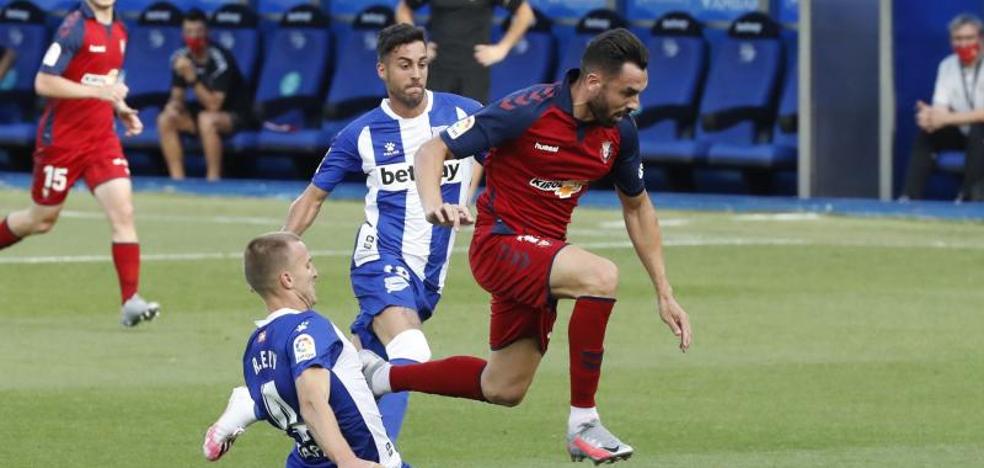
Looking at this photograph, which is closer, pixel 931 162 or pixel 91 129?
pixel 91 129

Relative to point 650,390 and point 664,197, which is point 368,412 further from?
point 664,197

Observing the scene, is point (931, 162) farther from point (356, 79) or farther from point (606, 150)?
point (606, 150)

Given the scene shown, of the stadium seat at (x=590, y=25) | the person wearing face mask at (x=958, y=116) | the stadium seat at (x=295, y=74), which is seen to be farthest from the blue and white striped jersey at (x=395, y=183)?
the stadium seat at (x=295, y=74)

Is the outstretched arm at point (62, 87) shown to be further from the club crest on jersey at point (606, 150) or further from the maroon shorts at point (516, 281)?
the club crest on jersey at point (606, 150)

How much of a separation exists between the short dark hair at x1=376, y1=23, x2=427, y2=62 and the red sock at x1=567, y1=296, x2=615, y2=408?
5.95ft

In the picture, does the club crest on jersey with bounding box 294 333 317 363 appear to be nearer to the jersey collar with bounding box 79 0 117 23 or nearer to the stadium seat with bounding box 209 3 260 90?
the jersey collar with bounding box 79 0 117 23

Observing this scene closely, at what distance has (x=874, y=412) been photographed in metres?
11.9

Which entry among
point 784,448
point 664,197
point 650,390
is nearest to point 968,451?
point 784,448

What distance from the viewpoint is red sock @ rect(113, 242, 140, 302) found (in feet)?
49.7

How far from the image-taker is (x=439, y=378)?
1009 centimetres

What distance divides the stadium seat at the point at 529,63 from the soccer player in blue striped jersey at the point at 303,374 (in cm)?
1709

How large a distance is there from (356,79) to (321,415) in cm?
1844

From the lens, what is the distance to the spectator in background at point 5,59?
1091 inches

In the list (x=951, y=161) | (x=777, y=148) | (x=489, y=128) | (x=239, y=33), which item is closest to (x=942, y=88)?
(x=951, y=161)
